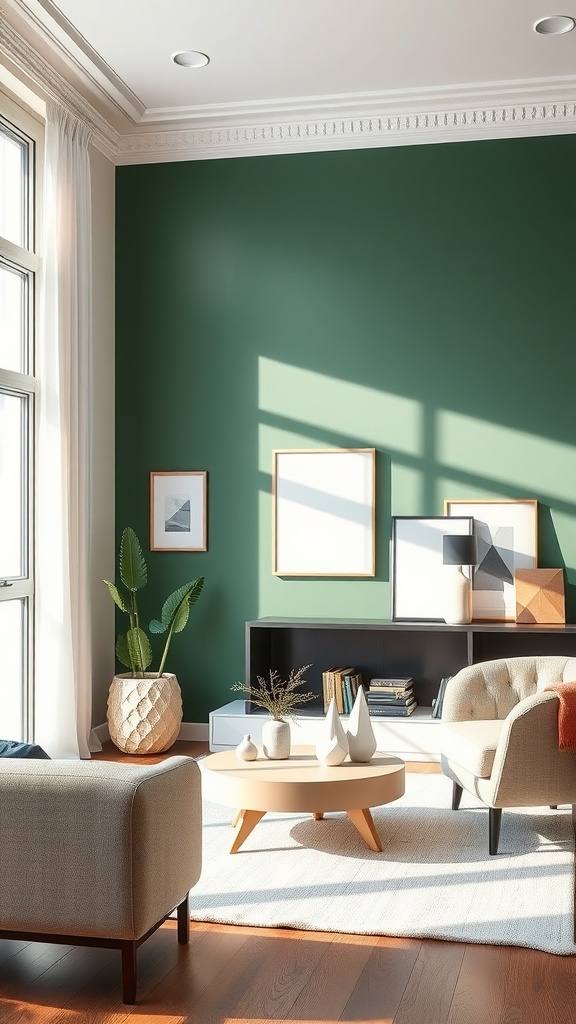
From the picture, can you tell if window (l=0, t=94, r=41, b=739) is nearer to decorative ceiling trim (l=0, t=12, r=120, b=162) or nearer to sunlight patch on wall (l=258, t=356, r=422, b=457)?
decorative ceiling trim (l=0, t=12, r=120, b=162)

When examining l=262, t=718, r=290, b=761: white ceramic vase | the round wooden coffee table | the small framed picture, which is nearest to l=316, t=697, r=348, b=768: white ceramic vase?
the round wooden coffee table

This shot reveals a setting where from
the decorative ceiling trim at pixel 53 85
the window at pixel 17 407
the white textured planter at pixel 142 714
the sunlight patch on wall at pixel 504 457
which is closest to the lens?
the decorative ceiling trim at pixel 53 85

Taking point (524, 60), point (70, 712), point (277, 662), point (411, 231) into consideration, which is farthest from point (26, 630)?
point (524, 60)

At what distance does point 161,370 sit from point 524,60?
9.49ft

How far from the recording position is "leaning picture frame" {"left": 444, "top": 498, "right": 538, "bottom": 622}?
20.6 feet

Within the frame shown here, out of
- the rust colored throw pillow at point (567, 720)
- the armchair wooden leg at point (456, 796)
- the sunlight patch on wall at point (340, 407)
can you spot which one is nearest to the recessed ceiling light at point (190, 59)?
the sunlight patch on wall at point (340, 407)

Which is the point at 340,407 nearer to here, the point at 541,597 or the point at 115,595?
the point at 541,597

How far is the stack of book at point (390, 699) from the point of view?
6.02 m

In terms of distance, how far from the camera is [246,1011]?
9.27 ft

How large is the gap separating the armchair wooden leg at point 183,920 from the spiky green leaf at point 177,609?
10.2 feet

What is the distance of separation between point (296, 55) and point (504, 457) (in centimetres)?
263

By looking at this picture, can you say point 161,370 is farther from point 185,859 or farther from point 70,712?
point 185,859

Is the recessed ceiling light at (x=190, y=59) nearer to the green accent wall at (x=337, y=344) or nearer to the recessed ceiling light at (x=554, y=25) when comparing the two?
the green accent wall at (x=337, y=344)

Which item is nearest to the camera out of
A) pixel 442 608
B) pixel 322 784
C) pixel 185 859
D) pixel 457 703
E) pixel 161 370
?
pixel 185 859
